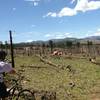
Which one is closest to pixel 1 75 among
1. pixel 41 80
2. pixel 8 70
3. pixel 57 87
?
pixel 8 70

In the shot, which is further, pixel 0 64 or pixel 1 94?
pixel 1 94

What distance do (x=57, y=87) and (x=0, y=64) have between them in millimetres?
7582

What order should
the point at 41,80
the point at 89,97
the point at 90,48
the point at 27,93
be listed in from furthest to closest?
1. the point at 90,48
2. the point at 41,80
3. the point at 89,97
4. the point at 27,93

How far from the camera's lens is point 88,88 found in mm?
17250

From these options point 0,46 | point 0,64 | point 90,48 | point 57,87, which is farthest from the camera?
point 90,48

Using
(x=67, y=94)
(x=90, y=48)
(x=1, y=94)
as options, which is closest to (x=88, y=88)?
(x=67, y=94)

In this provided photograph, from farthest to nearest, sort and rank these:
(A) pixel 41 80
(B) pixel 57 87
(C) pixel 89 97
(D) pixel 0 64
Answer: (A) pixel 41 80 < (B) pixel 57 87 < (C) pixel 89 97 < (D) pixel 0 64

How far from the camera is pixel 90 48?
183ft

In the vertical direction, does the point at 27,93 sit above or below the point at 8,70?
below

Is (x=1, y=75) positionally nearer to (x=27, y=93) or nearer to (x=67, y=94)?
(x=27, y=93)

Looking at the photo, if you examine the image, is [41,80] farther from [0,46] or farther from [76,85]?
[0,46]

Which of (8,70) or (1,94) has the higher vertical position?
(8,70)

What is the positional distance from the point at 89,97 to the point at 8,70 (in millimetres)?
5869

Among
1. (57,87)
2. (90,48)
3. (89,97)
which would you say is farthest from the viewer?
(90,48)
